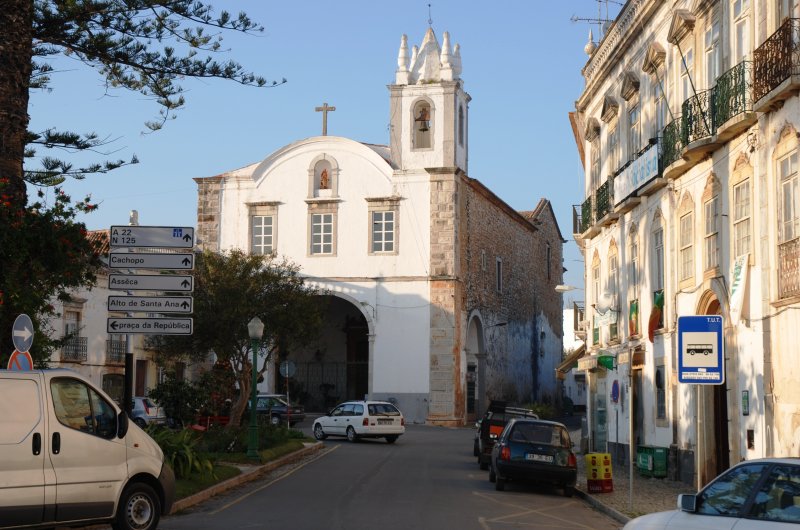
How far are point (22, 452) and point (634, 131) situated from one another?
19.2 meters

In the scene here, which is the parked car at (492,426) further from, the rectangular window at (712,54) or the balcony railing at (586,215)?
the rectangular window at (712,54)

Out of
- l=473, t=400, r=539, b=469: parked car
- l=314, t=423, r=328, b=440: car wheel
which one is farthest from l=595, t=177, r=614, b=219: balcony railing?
l=314, t=423, r=328, b=440: car wheel

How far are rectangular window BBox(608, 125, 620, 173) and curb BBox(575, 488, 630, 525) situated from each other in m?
10.7

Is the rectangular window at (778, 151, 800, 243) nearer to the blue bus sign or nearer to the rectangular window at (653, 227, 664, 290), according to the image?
the blue bus sign

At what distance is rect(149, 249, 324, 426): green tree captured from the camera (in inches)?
1244

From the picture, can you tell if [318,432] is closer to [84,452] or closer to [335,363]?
[335,363]

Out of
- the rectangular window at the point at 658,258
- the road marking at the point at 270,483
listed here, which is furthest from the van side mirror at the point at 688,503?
the rectangular window at the point at 658,258

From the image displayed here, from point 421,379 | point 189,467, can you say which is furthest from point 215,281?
point 421,379

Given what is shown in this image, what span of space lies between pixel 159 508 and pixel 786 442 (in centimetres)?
971

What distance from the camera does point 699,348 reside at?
13453mm

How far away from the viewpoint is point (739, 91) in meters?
18.0

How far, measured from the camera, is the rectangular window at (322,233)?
5056cm

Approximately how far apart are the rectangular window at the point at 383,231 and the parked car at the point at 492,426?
75.7ft

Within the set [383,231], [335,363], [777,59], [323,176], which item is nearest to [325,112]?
[323,176]
